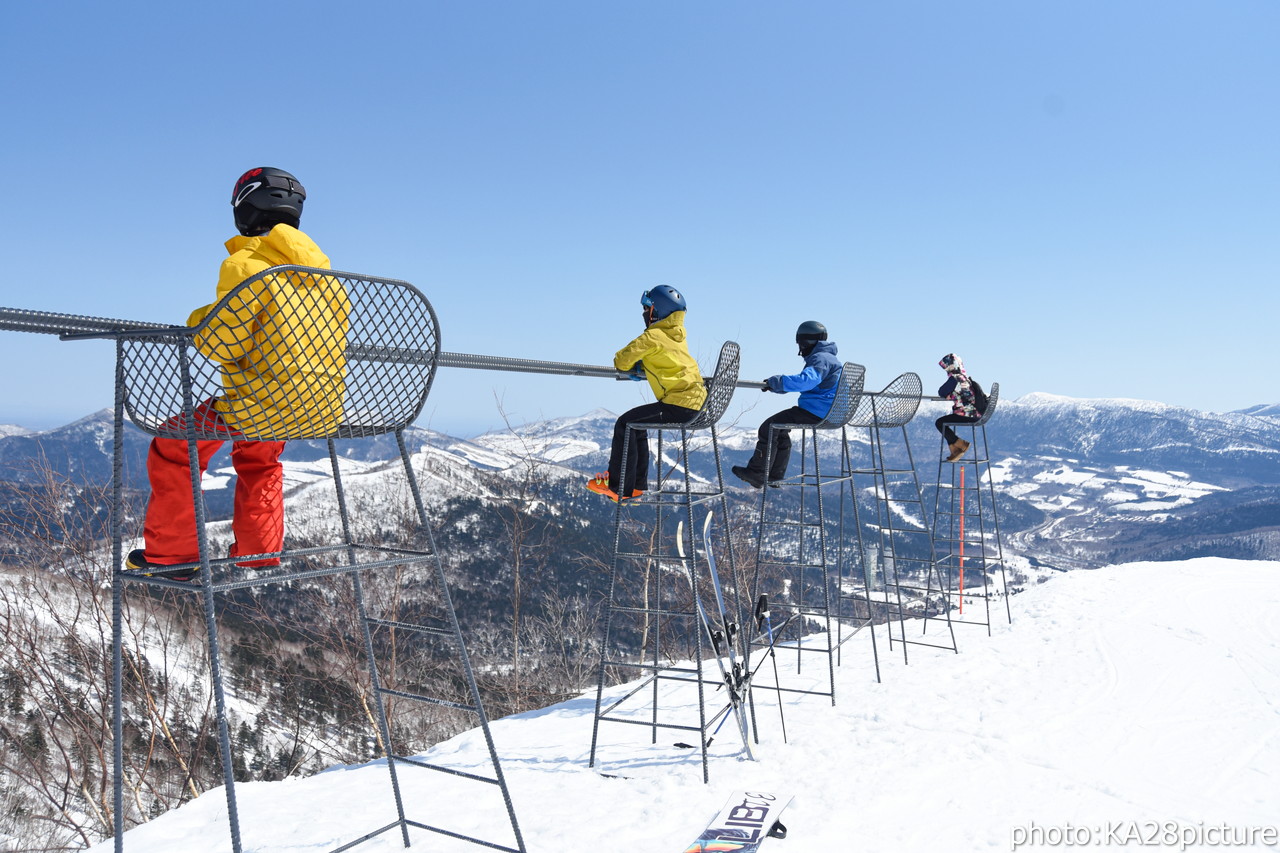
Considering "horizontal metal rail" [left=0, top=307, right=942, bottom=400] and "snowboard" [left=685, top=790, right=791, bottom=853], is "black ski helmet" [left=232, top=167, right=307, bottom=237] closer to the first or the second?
"horizontal metal rail" [left=0, top=307, right=942, bottom=400]

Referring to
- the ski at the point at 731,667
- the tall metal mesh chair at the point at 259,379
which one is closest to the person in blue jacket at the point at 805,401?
the ski at the point at 731,667

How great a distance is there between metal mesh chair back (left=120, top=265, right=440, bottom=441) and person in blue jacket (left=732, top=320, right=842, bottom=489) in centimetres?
343

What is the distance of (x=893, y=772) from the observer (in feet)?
13.4

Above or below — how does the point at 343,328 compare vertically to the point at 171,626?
above

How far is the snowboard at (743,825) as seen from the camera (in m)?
3.02

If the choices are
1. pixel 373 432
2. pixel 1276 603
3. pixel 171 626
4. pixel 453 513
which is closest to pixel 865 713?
pixel 373 432

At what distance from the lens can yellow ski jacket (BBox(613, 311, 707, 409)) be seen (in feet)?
13.1

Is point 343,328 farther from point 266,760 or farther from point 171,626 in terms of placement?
point 266,760

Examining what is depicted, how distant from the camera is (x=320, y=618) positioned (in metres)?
15.2

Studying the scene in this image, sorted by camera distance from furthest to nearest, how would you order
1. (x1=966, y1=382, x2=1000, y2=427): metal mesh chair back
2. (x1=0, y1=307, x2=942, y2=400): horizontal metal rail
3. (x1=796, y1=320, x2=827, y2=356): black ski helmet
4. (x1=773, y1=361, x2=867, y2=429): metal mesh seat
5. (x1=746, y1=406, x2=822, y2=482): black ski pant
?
1. (x1=966, y1=382, x2=1000, y2=427): metal mesh chair back
2. (x1=796, y1=320, x2=827, y2=356): black ski helmet
3. (x1=746, y1=406, x2=822, y2=482): black ski pant
4. (x1=773, y1=361, x2=867, y2=429): metal mesh seat
5. (x1=0, y1=307, x2=942, y2=400): horizontal metal rail

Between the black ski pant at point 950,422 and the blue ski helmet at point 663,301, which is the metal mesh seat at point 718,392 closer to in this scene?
the blue ski helmet at point 663,301

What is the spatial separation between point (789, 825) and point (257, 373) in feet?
9.56

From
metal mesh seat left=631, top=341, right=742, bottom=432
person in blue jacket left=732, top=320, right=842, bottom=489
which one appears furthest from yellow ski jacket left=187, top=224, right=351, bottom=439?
person in blue jacket left=732, top=320, right=842, bottom=489

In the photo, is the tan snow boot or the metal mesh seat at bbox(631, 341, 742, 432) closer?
the metal mesh seat at bbox(631, 341, 742, 432)
